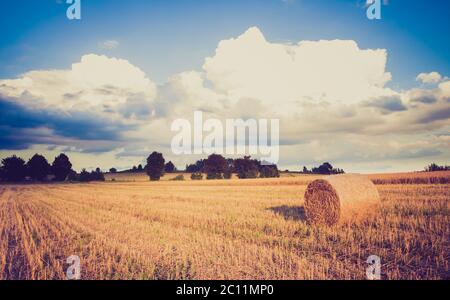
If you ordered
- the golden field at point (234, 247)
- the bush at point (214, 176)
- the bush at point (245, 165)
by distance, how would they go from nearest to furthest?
the golden field at point (234, 247) → the bush at point (214, 176) → the bush at point (245, 165)

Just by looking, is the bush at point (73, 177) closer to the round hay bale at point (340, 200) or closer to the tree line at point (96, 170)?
the tree line at point (96, 170)

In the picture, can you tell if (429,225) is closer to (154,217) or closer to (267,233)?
(267,233)

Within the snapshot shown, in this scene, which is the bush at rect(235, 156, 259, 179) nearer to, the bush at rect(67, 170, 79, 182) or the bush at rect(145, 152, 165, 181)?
the bush at rect(145, 152, 165, 181)

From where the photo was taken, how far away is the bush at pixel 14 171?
86000 mm

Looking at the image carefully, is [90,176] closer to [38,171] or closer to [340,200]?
[38,171]

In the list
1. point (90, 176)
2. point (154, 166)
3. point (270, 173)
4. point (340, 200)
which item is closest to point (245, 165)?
point (270, 173)

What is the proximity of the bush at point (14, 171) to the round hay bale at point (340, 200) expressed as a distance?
93945mm

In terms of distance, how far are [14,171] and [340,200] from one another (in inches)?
3756

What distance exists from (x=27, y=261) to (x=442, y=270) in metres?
8.37

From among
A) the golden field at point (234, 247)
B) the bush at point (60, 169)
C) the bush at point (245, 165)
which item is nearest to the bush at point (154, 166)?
the bush at point (245, 165)

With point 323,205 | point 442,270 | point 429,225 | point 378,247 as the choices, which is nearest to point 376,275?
point 442,270

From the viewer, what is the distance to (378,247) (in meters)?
7.39

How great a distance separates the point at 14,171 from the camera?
85.9 metres
